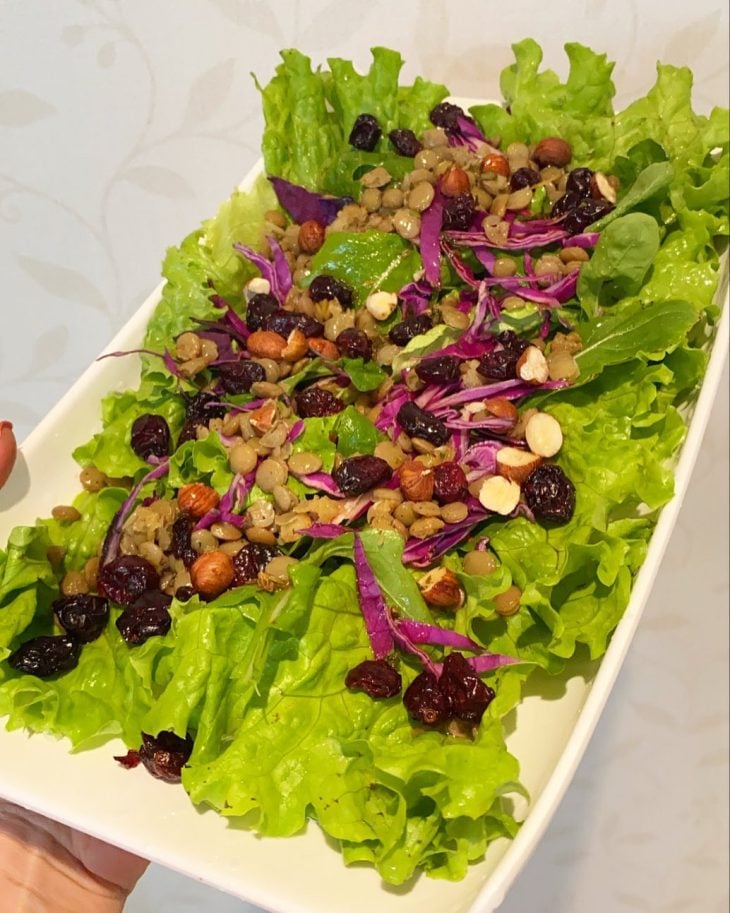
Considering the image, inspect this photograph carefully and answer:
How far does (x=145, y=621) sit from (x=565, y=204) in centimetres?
92

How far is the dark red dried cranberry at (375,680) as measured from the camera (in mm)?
997

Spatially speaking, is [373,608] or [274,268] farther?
[274,268]

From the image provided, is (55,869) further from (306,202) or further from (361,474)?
(306,202)

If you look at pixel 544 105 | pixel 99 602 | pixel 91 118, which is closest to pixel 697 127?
pixel 544 105

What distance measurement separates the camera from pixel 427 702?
3.20 feet

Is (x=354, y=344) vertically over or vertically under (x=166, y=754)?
over

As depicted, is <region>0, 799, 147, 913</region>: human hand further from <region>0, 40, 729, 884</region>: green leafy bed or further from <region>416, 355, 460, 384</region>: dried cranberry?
<region>416, 355, 460, 384</region>: dried cranberry

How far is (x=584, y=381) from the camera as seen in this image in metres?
1.17

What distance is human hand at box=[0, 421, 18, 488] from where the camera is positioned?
1.22 meters

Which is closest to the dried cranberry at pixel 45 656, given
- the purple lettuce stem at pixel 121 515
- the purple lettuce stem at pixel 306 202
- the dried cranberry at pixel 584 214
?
the purple lettuce stem at pixel 121 515

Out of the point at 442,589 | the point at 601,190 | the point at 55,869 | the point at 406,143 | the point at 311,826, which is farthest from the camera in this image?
the point at 406,143

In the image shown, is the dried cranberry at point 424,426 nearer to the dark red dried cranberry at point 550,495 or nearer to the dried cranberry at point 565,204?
the dark red dried cranberry at point 550,495

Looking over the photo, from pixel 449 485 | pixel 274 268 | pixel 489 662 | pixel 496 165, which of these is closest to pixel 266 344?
pixel 274 268

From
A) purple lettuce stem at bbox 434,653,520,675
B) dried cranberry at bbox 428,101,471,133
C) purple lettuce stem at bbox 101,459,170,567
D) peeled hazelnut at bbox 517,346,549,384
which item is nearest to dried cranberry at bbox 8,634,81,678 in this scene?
purple lettuce stem at bbox 101,459,170,567
